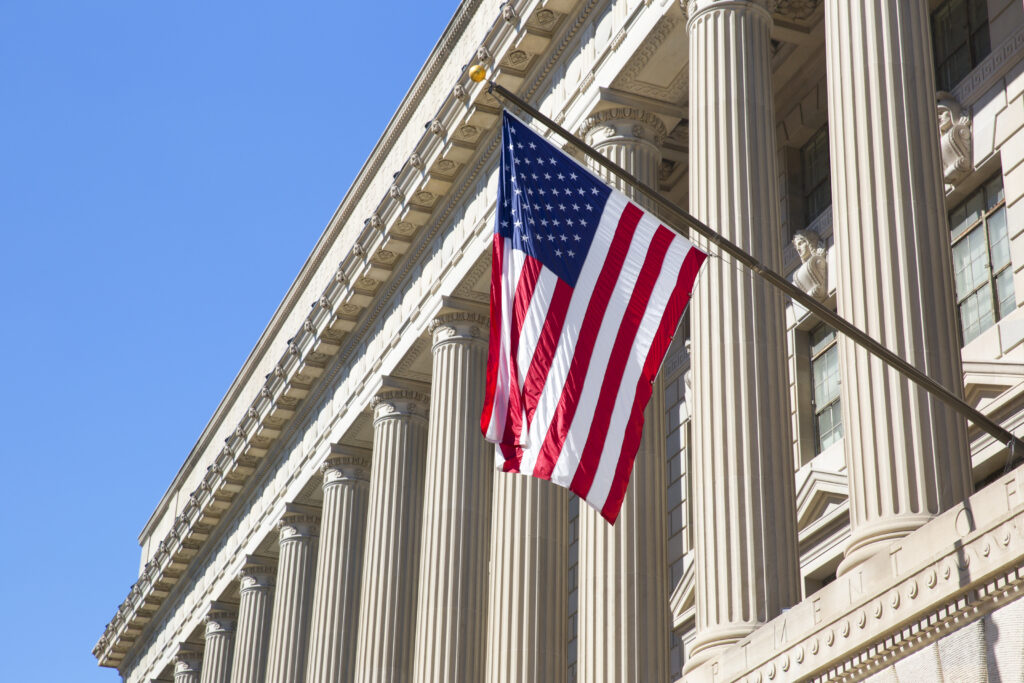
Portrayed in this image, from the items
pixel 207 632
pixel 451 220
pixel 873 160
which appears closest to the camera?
pixel 873 160

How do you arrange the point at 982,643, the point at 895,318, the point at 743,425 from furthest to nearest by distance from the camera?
the point at 743,425
the point at 895,318
the point at 982,643

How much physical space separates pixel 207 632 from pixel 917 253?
4095cm

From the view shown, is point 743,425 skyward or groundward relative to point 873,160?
groundward

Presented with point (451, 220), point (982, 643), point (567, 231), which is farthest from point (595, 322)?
point (451, 220)

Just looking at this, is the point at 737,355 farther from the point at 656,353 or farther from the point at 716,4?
the point at 716,4

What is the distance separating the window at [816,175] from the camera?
3095 cm

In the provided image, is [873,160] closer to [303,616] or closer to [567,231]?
[567,231]

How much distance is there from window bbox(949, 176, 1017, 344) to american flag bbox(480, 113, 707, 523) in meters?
9.65

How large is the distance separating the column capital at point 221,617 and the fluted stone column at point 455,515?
2231 cm

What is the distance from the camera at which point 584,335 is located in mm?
17422

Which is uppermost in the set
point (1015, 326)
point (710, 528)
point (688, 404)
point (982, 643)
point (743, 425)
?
point (688, 404)

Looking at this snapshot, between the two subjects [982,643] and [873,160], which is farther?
[873,160]

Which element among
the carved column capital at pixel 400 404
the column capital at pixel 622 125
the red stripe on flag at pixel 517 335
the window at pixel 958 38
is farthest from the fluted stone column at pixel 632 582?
the carved column capital at pixel 400 404

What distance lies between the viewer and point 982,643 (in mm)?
15180
